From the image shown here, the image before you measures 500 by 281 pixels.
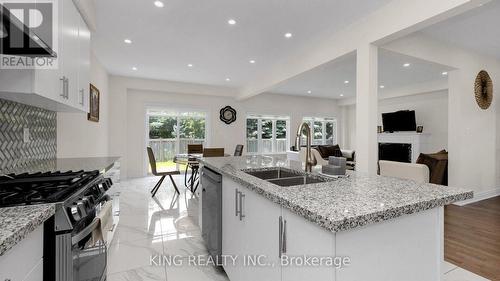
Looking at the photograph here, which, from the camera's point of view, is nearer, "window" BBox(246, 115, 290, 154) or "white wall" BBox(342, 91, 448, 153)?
"white wall" BBox(342, 91, 448, 153)

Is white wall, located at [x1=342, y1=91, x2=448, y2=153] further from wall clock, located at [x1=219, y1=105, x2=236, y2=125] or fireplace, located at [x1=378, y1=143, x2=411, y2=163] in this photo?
wall clock, located at [x1=219, y1=105, x2=236, y2=125]

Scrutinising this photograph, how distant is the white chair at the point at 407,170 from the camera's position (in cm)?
302

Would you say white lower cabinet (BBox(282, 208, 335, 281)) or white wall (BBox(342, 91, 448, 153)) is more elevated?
white wall (BBox(342, 91, 448, 153))

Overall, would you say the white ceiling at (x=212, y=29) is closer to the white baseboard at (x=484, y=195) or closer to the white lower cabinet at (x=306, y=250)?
the white lower cabinet at (x=306, y=250)

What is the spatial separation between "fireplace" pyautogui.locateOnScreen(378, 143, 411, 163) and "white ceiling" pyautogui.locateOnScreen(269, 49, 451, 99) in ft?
5.82

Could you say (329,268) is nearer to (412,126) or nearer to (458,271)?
(458,271)

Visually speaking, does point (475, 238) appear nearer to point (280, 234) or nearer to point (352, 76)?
point (280, 234)

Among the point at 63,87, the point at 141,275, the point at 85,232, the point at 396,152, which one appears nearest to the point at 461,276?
the point at 141,275

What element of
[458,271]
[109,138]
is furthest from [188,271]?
[109,138]

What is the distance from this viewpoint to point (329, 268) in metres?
0.78

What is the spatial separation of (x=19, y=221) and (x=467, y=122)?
17.7 feet

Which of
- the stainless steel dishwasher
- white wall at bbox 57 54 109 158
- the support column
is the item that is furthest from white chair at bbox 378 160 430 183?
white wall at bbox 57 54 109 158

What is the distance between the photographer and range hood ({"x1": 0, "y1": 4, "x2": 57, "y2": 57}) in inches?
32.2

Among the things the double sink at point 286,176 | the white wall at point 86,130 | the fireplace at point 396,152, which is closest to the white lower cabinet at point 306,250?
the double sink at point 286,176
